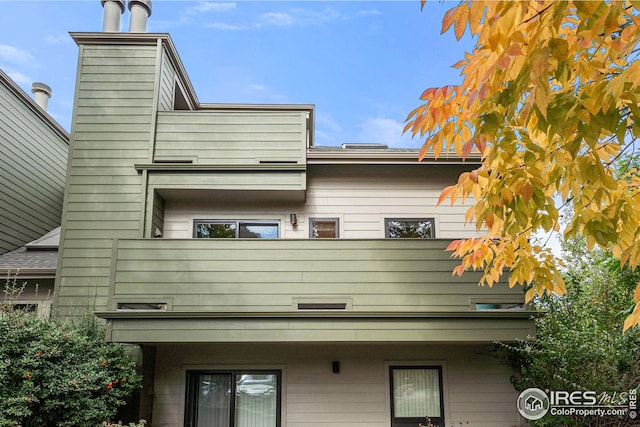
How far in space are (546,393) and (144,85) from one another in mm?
8649

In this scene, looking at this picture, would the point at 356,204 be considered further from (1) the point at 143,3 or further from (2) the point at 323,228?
(1) the point at 143,3

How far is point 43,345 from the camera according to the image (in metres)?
6.84

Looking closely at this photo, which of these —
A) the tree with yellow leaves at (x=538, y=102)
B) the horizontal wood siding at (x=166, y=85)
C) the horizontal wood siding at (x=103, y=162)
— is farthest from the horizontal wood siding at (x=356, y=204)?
the tree with yellow leaves at (x=538, y=102)

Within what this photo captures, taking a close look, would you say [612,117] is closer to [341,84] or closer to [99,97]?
[99,97]

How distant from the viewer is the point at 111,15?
10.5 metres

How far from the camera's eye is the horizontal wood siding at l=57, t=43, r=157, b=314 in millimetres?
8883

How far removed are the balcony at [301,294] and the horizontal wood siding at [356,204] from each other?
1.38 meters

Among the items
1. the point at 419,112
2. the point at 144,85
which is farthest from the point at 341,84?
the point at 419,112

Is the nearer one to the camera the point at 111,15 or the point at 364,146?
the point at 111,15

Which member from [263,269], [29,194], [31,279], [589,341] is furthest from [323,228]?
[29,194]

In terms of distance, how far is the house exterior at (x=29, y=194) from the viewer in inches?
367
